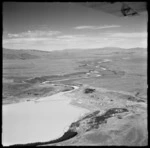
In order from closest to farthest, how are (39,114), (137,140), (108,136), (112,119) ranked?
(137,140)
(108,136)
(112,119)
(39,114)

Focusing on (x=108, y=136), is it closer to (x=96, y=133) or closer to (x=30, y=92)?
(x=96, y=133)

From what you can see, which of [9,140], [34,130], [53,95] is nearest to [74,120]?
[34,130]

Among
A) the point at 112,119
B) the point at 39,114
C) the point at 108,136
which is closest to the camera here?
the point at 108,136

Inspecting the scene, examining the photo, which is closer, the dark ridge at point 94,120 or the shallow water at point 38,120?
the shallow water at point 38,120

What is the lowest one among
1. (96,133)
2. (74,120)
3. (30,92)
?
(30,92)

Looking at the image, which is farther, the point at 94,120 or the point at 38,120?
the point at 38,120

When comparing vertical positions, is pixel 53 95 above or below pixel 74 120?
below

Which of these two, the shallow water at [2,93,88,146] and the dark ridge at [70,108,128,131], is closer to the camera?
the shallow water at [2,93,88,146]

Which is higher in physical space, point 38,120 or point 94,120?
point 94,120
